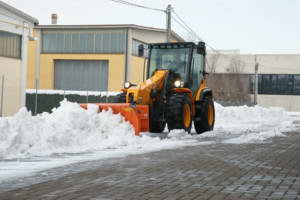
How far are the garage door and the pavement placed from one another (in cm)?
2958

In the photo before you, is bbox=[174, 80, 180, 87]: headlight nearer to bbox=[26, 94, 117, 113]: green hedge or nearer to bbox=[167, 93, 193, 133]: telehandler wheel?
bbox=[167, 93, 193, 133]: telehandler wheel

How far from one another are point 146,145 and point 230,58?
165 feet

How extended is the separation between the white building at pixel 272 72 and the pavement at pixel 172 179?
165ft

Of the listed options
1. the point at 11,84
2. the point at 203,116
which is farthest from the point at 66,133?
the point at 11,84

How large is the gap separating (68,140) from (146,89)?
411 centimetres

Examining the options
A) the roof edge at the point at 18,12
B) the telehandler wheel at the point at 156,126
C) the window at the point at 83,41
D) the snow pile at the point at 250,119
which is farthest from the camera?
the window at the point at 83,41

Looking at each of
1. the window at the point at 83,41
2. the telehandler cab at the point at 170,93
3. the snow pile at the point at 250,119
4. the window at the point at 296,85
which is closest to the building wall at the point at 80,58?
the window at the point at 83,41

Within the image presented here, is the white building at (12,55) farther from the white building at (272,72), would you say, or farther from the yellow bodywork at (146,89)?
the white building at (272,72)

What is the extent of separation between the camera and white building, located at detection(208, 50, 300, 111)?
6066cm

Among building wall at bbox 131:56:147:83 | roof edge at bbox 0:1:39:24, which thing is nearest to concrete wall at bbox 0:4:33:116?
roof edge at bbox 0:1:39:24

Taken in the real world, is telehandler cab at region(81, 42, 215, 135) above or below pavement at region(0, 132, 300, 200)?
above

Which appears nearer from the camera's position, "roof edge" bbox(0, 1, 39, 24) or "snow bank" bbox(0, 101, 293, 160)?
"snow bank" bbox(0, 101, 293, 160)

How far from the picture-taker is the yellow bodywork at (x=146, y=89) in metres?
16.2

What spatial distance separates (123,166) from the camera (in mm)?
9828
